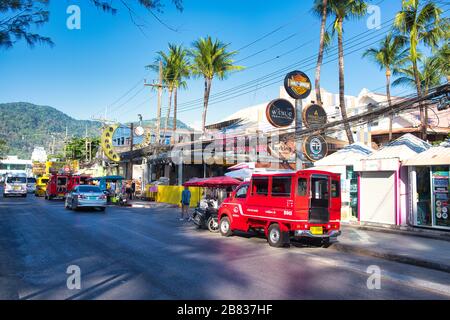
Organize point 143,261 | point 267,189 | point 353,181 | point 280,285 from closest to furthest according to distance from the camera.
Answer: point 280,285 → point 143,261 → point 267,189 → point 353,181

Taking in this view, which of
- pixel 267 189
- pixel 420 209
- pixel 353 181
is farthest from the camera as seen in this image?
pixel 353 181

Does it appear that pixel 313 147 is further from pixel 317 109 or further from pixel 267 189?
pixel 267 189

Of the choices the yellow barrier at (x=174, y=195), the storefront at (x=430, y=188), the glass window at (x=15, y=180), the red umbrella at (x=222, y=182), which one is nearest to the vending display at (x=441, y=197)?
the storefront at (x=430, y=188)

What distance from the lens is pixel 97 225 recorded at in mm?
16500

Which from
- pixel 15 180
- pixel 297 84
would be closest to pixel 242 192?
pixel 297 84

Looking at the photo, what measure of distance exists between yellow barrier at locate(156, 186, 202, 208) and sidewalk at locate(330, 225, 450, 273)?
51.2 ft

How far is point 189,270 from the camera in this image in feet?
27.4

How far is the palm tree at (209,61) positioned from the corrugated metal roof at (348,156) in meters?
18.4

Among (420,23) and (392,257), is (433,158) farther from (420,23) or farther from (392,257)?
(420,23)

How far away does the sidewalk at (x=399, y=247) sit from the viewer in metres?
10.1

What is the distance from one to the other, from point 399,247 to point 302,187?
351 centimetres

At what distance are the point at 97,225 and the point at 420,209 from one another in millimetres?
13378

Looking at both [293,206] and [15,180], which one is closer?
[293,206]
